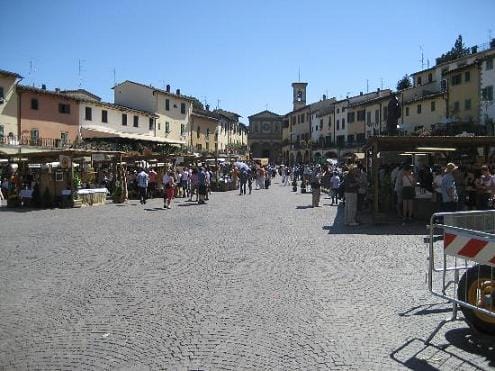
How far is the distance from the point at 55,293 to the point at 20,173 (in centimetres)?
1762

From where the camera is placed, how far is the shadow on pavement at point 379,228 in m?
12.9

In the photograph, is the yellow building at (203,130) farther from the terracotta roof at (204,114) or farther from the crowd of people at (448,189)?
the crowd of people at (448,189)

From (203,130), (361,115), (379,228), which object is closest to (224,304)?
(379,228)

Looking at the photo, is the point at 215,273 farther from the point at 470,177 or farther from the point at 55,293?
the point at 470,177

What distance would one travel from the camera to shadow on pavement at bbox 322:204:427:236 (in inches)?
507

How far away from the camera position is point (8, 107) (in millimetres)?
38906

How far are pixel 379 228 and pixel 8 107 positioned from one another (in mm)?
33889

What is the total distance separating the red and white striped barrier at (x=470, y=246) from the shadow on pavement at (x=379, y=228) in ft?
22.8

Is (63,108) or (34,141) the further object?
(63,108)

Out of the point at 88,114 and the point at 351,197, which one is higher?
the point at 88,114

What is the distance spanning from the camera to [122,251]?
10.2 metres

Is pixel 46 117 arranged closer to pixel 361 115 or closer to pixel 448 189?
pixel 448 189

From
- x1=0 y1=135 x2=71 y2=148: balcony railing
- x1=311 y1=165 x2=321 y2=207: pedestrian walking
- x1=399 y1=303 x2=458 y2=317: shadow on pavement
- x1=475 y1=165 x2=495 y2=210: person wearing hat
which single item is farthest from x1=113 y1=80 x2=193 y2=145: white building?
x1=399 y1=303 x2=458 y2=317: shadow on pavement

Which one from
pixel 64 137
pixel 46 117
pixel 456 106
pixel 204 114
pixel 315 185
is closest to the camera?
pixel 315 185
